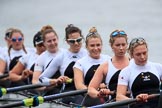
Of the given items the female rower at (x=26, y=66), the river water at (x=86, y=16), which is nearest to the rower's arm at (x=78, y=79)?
the female rower at (x=26, y=66)

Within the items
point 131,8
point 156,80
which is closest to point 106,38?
point 131,8

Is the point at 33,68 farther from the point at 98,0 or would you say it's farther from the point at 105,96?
the point at 98,0

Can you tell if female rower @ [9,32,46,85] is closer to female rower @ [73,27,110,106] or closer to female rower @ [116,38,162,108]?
female rower @ [73,27,110,106]

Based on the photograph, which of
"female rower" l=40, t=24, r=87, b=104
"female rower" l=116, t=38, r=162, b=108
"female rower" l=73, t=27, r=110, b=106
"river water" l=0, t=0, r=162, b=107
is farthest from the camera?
"river water" l=0, t=0, r=162, b=107

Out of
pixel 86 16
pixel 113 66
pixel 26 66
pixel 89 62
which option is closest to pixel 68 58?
pixel 89 62

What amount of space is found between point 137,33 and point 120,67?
5.60 meters

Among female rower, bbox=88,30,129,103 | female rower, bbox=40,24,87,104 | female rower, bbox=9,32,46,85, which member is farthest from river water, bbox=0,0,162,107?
female rower, bbox=88,30,129,103

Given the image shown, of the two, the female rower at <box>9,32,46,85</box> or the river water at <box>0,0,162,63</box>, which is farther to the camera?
the river water at <box>0,0,162,63</box>

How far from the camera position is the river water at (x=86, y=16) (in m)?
10.3

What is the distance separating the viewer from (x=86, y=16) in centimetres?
1191

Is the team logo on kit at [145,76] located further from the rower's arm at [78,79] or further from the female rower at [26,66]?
the female rower at [26,66]

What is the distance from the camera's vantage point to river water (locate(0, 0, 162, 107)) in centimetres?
1031

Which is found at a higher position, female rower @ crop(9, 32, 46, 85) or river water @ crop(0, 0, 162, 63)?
river water @ crop(0, 0, 162, 63)

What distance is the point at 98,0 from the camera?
1281 cm
